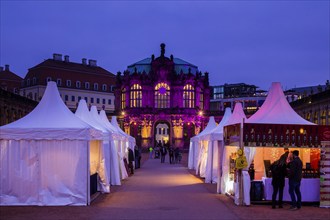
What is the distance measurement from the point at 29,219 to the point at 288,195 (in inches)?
384

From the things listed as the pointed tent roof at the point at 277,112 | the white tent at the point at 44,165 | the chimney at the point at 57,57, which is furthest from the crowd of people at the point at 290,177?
the chimney at the point at 57,57

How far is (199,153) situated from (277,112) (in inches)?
585

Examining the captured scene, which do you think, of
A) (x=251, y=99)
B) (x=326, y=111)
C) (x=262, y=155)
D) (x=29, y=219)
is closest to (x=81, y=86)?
(x=251, y=99)

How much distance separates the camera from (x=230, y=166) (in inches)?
887

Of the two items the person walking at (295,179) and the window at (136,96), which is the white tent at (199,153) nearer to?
the person walking at (295,179)

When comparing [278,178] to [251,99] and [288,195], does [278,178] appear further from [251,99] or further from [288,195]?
[251,99]

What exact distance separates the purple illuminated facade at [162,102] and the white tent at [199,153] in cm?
5065

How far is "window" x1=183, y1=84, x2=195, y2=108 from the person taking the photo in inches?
3875

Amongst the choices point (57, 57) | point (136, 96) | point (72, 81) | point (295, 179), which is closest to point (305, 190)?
point (295, 179)

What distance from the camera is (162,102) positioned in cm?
9881

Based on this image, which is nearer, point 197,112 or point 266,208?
point 266,208

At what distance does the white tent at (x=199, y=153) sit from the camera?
35222mm

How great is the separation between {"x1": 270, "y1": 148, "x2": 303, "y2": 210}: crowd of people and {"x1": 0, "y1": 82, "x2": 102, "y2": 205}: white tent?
22.5 ft

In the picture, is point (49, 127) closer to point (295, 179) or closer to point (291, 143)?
point (295, 179)
